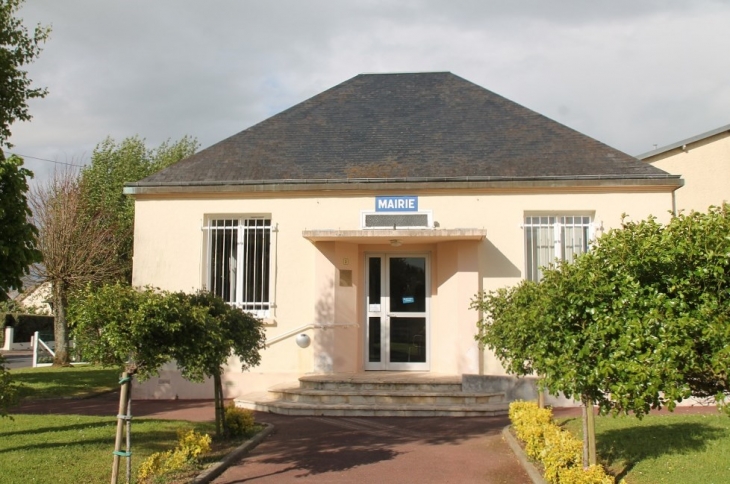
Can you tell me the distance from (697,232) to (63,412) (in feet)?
37.3

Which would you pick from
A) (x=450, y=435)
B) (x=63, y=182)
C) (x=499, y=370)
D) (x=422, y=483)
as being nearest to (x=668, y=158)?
(x=499, y=370)

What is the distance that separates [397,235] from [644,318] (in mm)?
8097

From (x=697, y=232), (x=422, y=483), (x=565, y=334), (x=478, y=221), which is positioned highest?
(x=478, y=221)

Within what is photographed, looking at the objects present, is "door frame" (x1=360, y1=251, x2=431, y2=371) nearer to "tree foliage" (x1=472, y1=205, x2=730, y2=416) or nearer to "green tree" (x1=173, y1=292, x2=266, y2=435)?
"green tree" (x1=173, y1=292, x2=266, y2=435)

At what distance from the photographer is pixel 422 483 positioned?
7801 millimetres

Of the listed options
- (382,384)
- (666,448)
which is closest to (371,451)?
(382,384)

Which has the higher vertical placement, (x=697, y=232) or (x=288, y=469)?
(x=697, y=232)

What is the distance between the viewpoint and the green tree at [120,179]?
23462 mm

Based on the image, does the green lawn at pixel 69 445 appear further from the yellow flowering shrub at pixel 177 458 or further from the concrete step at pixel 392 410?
the concrete step at pixel 392 410

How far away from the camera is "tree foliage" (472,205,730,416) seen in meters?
4.79

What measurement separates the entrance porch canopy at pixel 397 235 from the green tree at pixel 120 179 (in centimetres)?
1204

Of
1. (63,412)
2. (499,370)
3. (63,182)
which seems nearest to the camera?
(63,412)

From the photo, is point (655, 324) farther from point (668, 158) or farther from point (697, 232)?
point (668, 158)

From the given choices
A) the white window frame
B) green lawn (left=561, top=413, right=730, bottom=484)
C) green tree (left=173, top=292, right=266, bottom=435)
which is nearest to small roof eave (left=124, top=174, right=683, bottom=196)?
the white window frame
